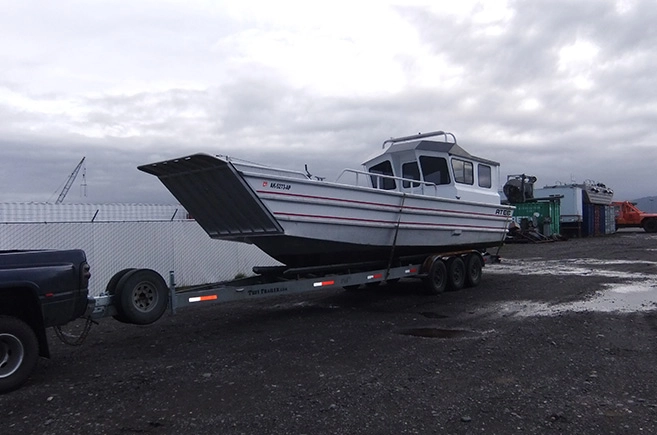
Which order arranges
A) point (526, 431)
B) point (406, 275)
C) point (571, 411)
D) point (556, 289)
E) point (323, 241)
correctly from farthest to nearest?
point (556, 289) → point (406, 275) → point (323, 241) → point (571, 411) → point (526, 431)

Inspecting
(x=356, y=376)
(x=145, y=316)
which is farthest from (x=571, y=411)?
(x=145, y=316)

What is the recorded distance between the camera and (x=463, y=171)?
13070 mm

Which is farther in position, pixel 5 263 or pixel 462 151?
pixel 462 151

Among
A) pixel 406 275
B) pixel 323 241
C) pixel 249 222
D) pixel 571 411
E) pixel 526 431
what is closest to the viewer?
pixel 526 431

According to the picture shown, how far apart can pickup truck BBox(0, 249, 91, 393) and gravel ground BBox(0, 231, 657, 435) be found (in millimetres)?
311

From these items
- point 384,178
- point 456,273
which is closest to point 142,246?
point 384,178

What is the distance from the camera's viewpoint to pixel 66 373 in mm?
6770

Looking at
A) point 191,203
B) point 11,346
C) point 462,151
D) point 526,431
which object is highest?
point 462,151

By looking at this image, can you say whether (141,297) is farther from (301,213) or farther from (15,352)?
(301,213)

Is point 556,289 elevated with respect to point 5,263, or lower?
lower

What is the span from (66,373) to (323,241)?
430cm

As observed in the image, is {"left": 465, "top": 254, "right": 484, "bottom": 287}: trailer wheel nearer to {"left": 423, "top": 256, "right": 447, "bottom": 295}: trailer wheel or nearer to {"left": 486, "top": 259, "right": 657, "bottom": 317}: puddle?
{"left": 423, "top": 256, "right": 447, "bottom": 295}: trailer wheel

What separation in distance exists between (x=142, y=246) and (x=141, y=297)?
6225 mm

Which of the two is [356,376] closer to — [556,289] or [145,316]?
[145,316]
